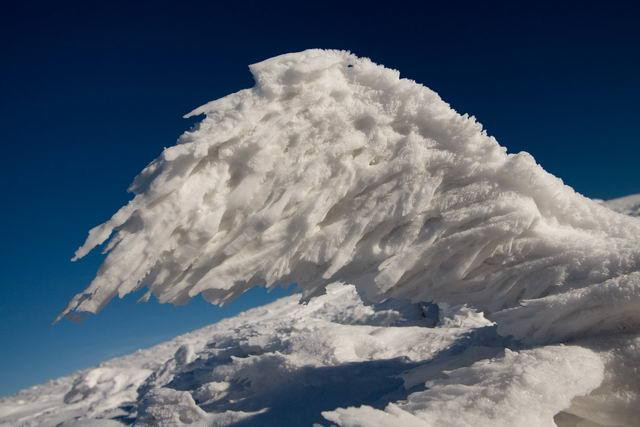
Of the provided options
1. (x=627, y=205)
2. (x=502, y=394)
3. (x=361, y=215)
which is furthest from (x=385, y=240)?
(x=627, y=205)

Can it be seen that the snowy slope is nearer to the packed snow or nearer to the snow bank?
the packed snow

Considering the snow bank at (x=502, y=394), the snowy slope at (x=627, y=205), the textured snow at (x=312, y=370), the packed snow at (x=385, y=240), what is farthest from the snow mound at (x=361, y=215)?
the snowy slope at (x=627, y=205)

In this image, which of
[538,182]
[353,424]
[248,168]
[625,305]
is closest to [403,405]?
[353,424]

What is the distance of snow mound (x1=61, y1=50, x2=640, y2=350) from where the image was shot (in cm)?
626

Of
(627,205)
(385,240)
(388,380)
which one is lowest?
(388,380)

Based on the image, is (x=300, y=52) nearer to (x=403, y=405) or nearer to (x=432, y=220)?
(x=432, y=220)

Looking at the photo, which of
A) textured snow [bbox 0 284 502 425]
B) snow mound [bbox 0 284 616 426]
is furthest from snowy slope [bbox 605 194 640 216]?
textured snow [bbox 0 284 502 425]

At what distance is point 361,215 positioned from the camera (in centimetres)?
715

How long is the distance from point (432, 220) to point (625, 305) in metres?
2.47

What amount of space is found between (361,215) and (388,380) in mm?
2498

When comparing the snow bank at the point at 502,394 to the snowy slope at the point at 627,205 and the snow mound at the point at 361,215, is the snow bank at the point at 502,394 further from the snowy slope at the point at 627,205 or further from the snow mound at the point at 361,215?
the snowy slope at the point at 627,205

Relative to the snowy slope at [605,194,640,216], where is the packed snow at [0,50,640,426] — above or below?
below

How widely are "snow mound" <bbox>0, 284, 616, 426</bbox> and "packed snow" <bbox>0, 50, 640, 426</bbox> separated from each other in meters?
0.03

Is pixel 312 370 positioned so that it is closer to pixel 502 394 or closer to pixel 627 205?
pixel 502 394
